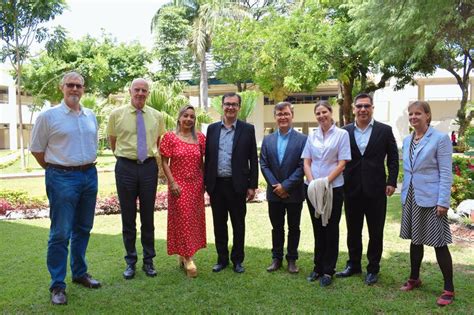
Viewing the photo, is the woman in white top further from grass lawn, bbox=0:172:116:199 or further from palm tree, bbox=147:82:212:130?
grass lawn, bbox=0:172:116:199

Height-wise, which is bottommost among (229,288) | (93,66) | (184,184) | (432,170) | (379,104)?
(229,288)

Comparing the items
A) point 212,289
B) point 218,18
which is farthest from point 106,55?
point 212,289

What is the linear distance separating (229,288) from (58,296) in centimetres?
162

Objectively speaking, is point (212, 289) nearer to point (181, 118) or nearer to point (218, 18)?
point (181, 118)

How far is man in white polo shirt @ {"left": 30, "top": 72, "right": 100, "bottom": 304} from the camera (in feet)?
13.3

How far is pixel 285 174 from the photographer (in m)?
4.76

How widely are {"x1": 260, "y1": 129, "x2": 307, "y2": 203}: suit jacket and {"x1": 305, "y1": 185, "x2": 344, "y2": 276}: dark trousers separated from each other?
0.18m

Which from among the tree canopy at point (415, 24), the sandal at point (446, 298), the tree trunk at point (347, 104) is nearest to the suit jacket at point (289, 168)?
the sandal at point (446, 298)

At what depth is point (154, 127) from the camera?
478 centimetres

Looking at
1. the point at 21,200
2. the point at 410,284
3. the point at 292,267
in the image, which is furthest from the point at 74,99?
the point at 21,200

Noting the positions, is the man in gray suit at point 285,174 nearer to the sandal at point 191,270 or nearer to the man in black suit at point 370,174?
the man in black suit at point 370,174

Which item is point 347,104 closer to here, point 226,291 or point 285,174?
point 285,174

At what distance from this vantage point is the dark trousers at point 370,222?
4477mm

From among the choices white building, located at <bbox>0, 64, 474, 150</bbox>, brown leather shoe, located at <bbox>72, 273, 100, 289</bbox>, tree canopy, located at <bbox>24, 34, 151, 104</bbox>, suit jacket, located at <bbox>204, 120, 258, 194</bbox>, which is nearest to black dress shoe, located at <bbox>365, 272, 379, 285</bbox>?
suit jacket, located at <bbox>204, 120, 258, 194</bbox>
